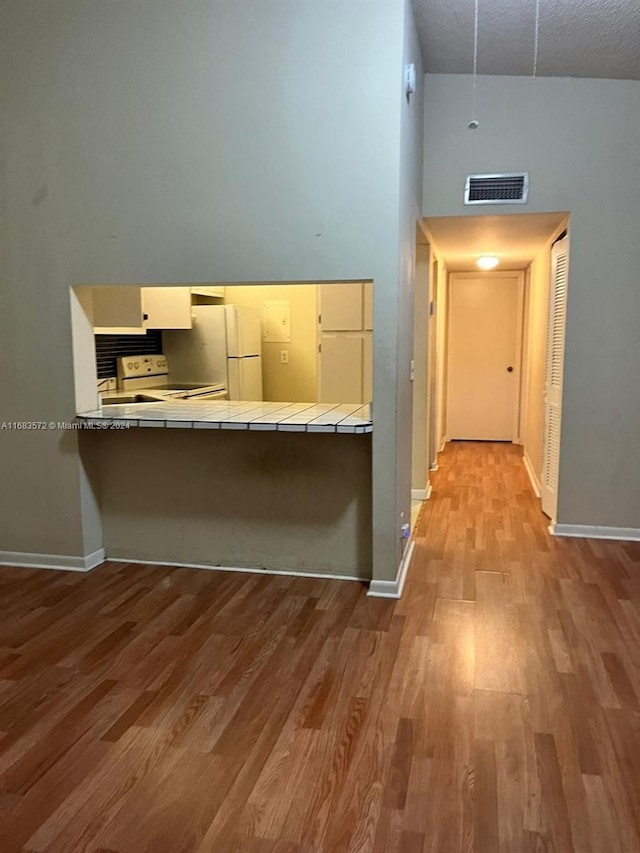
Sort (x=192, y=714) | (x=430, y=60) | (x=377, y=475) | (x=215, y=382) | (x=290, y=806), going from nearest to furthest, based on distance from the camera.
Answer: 1. (x=290, y=806)
2. (x=192, y=714)
3. (x=377, y=475)
4. (x=430, y=60)
5. (x=215, y=382)

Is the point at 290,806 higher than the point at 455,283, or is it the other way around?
the point at 455,283

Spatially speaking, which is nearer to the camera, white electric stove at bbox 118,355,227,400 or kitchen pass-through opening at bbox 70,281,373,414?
kitchen pass-through opening at bbox 70,281,373,414

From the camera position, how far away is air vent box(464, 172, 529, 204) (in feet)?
13.2

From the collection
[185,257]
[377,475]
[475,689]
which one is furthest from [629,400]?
[185,257]

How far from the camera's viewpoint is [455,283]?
7.75m

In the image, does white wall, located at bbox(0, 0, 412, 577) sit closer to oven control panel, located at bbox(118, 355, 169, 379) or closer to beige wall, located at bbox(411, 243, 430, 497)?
oven control panel, located at bbox(118, 355, 169, 379)

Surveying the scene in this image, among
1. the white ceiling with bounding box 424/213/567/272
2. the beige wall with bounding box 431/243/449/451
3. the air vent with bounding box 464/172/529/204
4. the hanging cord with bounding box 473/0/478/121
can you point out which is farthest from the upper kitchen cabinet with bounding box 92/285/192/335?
the hanging cord with bounding box 473/0/478/121

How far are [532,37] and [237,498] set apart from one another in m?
3.12

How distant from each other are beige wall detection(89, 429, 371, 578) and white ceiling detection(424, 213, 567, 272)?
6.20 feet

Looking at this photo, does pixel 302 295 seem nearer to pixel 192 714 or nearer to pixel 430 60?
pixel 430 60

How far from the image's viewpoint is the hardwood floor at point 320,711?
180 centimetres

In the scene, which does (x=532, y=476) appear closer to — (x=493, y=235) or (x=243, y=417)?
(x=493, y=235)

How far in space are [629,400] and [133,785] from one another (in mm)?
3670

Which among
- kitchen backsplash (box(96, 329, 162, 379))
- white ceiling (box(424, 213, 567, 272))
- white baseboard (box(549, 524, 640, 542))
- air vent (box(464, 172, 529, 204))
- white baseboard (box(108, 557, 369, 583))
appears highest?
air vent (box(464, 172, 529, 204))
